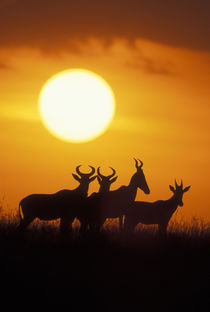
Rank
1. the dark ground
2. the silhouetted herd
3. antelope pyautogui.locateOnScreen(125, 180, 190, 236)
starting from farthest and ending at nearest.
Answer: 1. antelope pyautogui.locateOnScreen(125, 180, 190, 236)
2. the silhouetted herd
3. the dark ground

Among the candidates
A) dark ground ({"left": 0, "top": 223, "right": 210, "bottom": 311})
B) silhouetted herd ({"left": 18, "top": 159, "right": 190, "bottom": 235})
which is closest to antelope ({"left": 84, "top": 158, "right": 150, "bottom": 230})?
silhouetted herd ({"left": 18, "top": 159, "right": 190, "bottom": 235})

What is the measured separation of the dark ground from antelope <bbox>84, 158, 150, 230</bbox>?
83.0 inches

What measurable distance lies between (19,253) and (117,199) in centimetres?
688

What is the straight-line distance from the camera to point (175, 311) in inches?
440

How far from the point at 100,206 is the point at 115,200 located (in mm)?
1815

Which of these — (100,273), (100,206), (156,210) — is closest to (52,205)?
(100,206)

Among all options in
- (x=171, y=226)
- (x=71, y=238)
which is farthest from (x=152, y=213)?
(x=71, y=238)

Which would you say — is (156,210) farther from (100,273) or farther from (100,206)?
(100,273)

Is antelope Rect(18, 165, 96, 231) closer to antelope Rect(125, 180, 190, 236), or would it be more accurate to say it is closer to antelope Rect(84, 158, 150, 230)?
antelope Rect(84, 158, 150, 230)

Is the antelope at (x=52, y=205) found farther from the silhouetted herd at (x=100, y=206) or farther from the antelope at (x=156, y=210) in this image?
the antelope at (x=156, y=210)

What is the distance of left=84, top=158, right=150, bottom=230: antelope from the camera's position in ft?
57.0

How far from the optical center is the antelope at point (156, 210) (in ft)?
64.7

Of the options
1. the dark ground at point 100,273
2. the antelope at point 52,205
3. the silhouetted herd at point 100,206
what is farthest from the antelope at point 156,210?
the dark ground at point 100,273

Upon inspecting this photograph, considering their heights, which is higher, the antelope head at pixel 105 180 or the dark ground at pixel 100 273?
the antelope head at pixel 105 180
